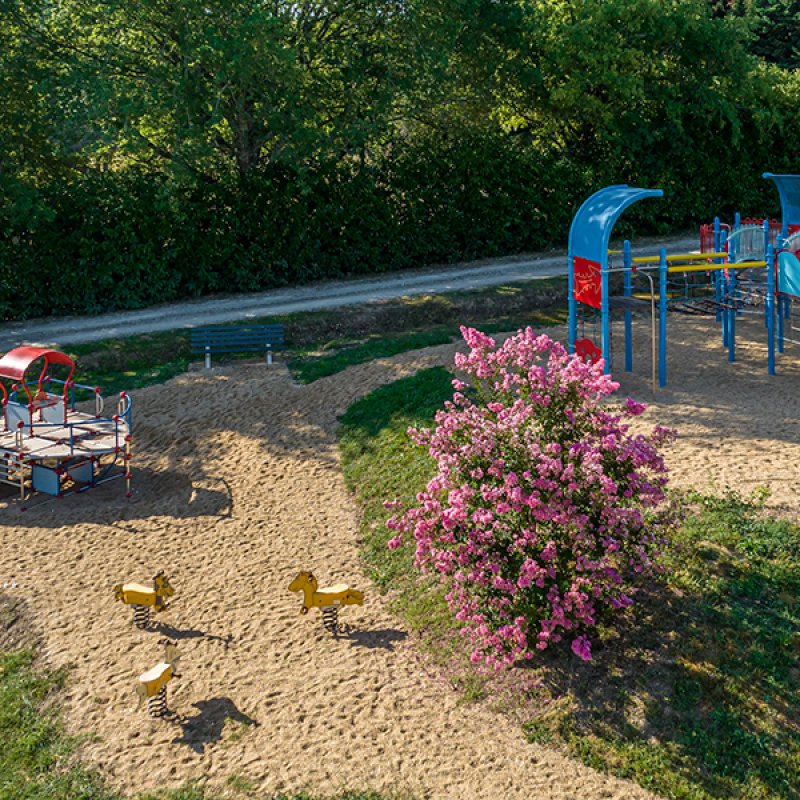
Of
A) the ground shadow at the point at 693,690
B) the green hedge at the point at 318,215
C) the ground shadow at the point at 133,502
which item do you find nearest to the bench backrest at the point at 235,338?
the green hedge at the point at 318,215

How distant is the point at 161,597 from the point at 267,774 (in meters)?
3.35

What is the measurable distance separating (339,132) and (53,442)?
12162mm

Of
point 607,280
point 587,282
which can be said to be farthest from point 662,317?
point 587,282

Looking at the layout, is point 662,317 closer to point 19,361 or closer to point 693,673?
point 693,673

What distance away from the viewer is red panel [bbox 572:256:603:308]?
16859mm

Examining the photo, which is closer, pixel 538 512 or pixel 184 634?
pixel 538 512

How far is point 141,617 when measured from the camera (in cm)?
1180

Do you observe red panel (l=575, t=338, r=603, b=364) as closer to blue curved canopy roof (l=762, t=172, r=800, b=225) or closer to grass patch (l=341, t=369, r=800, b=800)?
grass patch (l=341, t=369, r=800, b=800)

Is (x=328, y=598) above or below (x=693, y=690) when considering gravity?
above

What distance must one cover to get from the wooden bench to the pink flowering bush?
11.0 meters

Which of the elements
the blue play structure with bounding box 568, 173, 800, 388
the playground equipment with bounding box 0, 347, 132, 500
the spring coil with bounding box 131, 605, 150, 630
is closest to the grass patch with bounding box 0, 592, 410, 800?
the spring coil with bounding box 131, 605, 150, 630

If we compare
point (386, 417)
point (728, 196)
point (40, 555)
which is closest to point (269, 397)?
point (386, 417)

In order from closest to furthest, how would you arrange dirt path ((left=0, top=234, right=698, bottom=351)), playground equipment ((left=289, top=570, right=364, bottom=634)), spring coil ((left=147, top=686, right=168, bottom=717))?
1. spring coil ((left=147, top=686, right=168, bottom=717))
2. playground equipment ((left=289, top=570, right=364, bottom=634))
3. dirt path ((left=0, top=234, right=698, bottom=351))

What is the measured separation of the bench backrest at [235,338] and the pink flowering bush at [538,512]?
36.0ft
